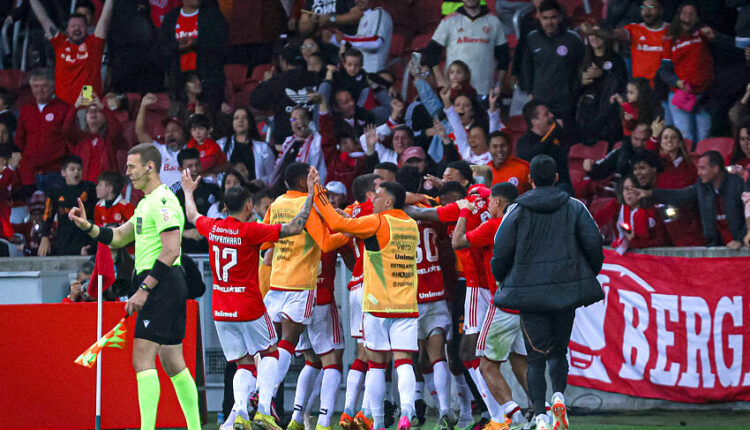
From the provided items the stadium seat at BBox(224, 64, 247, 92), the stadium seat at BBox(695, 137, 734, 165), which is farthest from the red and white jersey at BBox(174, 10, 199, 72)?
the stadium seat at BBox(695, 137, 734, 165)

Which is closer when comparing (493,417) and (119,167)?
(493,417)

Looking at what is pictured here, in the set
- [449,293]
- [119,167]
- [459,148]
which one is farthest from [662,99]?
[119,167]

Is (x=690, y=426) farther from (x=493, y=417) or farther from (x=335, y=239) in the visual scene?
(x=335, y=239)

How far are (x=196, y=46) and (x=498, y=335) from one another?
786 centimetres

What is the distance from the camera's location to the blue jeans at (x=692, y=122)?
44.2 feet

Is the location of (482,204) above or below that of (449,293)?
above

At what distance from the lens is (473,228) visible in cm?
984

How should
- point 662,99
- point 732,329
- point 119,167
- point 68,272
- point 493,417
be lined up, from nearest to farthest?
point 493,417, point 732,329, point 68,272, point 662,99, point 119,167

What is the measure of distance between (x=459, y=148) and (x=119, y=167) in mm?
4782

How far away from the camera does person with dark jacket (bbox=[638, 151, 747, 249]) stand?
11109mm

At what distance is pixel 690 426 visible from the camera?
33.2 ft

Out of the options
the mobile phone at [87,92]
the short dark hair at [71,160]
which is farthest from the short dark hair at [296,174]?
the mobile phone at [87,92]

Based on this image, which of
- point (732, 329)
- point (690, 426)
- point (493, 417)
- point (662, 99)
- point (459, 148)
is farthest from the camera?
point (662, 99)

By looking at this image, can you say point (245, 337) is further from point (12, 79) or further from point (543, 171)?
point (12, 79)
